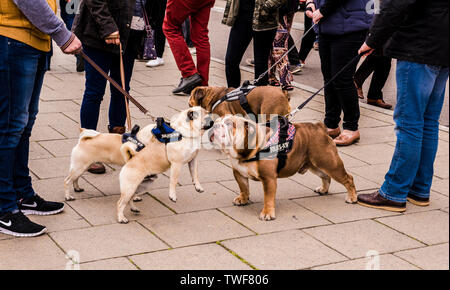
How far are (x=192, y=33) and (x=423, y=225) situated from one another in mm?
4030

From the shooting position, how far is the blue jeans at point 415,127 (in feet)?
15.0

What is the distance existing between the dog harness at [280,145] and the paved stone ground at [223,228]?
469 millimetres

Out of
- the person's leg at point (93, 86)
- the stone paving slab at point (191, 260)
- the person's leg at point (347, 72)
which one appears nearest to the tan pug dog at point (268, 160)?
the stone paving slab at point (191, 260)

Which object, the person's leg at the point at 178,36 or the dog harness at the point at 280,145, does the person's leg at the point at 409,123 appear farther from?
the person's leg at the point at 178,36

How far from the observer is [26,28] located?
158 inches

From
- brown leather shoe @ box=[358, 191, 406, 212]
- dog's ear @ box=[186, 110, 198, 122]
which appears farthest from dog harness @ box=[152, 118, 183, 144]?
brown leather shoe @ box=[358, 191, 406, 212]

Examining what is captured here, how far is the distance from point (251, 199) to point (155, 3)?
511cm

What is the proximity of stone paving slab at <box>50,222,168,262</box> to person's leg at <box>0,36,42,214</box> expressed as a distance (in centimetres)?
45

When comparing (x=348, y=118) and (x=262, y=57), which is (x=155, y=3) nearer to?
(x=262, y=57)

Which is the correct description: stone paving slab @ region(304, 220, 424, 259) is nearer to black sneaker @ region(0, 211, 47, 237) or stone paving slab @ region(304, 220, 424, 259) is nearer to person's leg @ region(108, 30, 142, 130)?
black sneaker @ region(0, 211, 47, 237)

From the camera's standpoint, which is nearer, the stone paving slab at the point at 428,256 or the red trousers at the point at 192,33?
the stone paving slab at the point at 428,256

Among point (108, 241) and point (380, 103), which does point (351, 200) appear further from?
point (380, 103)

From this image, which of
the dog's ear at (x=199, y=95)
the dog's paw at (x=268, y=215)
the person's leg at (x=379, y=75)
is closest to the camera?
the dog's paw at (x=268, y=215)
